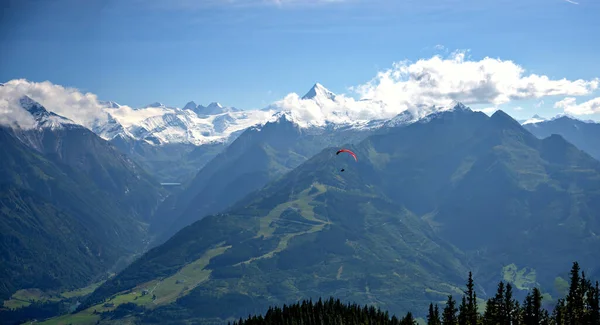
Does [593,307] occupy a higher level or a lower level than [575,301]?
lower

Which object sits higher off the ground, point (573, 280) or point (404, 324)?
point (573, 280)

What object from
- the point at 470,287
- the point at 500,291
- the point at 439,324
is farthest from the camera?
the point at 439,324

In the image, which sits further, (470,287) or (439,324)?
(439,324)

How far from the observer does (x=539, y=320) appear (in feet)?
543

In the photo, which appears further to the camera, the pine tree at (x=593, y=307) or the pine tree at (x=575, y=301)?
the pine tree at (x=575, y=301)

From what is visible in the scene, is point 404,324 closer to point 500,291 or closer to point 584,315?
point 500,291

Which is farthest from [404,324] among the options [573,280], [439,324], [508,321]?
[573,280]

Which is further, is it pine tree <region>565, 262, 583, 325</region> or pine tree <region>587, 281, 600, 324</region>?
pine tree <region>565, 262, 583, 325</region>

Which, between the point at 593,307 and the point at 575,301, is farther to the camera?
the point at 575,301

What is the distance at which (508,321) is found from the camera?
17100 centimetres

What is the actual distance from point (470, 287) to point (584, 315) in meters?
33.2

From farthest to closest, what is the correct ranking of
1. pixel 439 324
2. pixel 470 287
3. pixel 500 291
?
1. pixel 439 324
2. pixel 500 291
3. pixel 470 287

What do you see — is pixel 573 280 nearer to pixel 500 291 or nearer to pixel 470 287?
pixel 500 291

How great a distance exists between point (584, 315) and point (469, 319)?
3046cm
